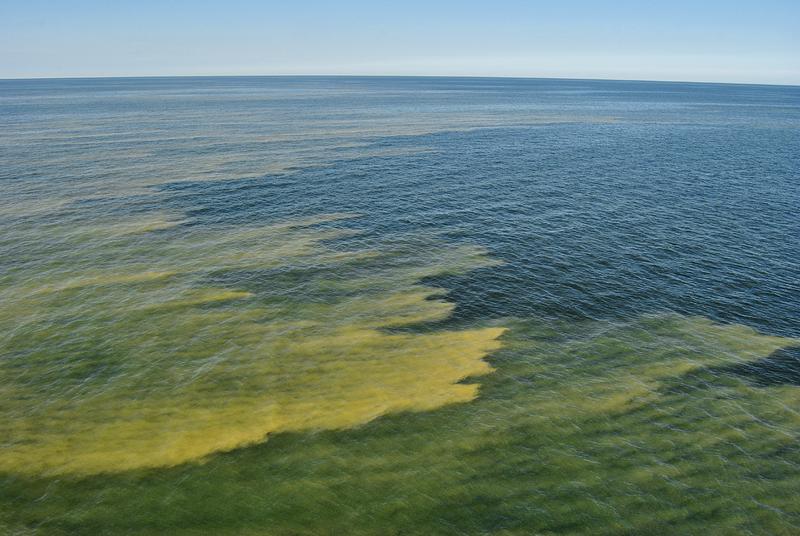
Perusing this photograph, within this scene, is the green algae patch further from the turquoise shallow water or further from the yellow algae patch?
the yellow algae patch

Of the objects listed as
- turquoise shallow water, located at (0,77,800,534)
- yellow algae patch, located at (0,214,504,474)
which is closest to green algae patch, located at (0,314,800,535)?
turquoise shallow water, located at (0,77,800,534)

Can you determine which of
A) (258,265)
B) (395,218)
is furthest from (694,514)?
(395,218)

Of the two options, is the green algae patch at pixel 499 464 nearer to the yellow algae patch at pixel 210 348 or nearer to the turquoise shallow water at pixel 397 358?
the turquoise shallow water at pixel 397 358

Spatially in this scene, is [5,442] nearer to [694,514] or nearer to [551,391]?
[551,391]

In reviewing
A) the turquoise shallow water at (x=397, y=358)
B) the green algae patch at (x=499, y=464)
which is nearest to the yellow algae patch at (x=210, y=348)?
the turquoise shallow water at (x=397, y=358)

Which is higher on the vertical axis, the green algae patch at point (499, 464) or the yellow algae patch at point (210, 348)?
the yellow algae patch at point (210, 348)

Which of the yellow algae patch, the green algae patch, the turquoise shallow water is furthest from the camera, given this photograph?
the yellow algae patch

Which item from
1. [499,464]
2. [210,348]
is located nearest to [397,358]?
[499,464]
